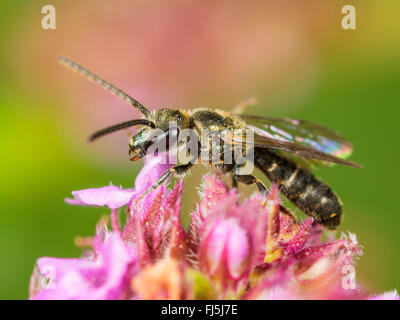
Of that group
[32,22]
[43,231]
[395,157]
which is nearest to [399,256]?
[395,157]

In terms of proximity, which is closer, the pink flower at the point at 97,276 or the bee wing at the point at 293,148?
the pink flower at the point at 97,276

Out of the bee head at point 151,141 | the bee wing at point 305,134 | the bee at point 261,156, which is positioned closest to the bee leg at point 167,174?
the bee at point 261,156

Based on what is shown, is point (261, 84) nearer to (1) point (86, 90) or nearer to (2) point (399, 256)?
(1) point (86, 90)

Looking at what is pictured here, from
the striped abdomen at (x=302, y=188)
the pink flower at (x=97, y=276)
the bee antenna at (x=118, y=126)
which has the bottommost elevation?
the pink flower at (x=97, y=276)

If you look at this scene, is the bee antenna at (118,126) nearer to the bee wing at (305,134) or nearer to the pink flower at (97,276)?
the pink flower at (97,276)

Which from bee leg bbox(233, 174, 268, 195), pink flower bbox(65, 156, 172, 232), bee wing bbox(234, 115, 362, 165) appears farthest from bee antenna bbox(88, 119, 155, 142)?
bee wing bbox(234, 115, 362, 165)

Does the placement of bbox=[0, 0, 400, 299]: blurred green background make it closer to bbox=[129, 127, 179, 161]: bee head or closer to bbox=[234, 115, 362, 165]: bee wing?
bbox=[234, 115, 362, 165]: bee wing
